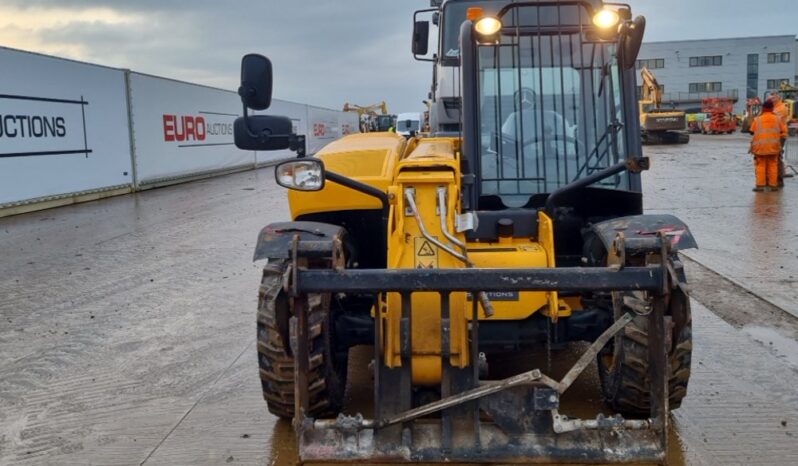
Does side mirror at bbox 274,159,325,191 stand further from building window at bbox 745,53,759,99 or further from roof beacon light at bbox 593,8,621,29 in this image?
building window at bbox 745,53,759,99

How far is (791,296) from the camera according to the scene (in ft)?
21.8

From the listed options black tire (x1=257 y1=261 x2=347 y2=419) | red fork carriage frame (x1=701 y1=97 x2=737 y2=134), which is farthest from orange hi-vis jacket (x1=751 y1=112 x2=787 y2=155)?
red fork carriage frame (x1=701 y1=97 x2=737 y2=134)

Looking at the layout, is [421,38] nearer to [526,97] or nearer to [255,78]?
[526,97]

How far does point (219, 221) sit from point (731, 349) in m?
9.30

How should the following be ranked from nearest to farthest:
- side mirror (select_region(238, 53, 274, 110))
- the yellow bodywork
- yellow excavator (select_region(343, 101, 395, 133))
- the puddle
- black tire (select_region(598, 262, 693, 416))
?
1. the yellow bodywork
2. side mirror (select_region(238, 53, 274, 110))
3. black tire (select_region(598, 262, 693, 416))
4. the puddle
5. yellow excavator (select_region(343, 101, 395, 133))

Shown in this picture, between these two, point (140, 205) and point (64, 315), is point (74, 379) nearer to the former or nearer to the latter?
point (64, 315)

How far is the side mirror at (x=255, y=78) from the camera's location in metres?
3.30

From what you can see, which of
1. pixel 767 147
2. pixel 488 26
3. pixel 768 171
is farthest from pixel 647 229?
pixel 768 171

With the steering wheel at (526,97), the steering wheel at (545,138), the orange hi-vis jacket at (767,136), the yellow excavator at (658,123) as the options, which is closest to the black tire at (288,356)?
the steering wheel at (545,138)

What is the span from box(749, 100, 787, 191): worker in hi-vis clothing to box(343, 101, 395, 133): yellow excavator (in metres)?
27.7

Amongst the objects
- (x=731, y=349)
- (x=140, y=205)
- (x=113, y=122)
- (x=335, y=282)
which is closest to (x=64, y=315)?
(x=335, y=282)

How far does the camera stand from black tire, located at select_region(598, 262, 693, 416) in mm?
3406

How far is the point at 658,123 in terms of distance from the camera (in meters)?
33.1

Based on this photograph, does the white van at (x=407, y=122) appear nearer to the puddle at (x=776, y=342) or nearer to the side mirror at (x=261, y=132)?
the puddle at (x=776, y=342)
